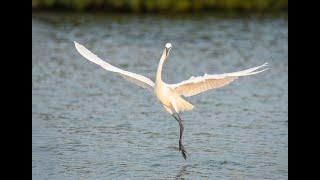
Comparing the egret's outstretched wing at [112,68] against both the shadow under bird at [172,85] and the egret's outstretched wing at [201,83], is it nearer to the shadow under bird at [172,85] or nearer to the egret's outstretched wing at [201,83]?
the shadow under bird at [172,85]

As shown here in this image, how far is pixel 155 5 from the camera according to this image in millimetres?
29188

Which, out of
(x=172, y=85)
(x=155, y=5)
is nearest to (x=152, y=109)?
(x=172, y=85)

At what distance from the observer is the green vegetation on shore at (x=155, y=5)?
28.9m

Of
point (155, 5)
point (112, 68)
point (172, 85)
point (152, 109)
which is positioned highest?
point (155, 5)

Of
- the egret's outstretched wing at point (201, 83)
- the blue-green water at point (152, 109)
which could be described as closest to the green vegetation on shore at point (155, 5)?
the blue-green water at point (152, 109)

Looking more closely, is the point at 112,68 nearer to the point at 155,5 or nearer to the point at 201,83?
the point at 201,83

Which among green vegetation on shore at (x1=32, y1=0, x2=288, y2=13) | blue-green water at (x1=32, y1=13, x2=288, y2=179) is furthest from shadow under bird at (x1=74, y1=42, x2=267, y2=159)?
green vegetation on shore at (x1=32, y1=0, x2=288, y2=13)

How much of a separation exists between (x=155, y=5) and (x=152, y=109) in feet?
49.9

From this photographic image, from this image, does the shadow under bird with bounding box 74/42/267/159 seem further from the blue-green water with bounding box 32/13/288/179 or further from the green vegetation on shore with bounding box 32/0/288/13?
the green vegetation on shore with bounding box 32/0/288/13

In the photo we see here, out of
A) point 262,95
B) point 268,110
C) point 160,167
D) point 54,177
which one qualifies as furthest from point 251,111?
point 54,177

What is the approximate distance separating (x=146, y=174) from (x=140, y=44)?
12423 millimetres

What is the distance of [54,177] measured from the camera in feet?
33.8

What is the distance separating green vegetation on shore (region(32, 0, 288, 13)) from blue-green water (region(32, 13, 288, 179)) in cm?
334
